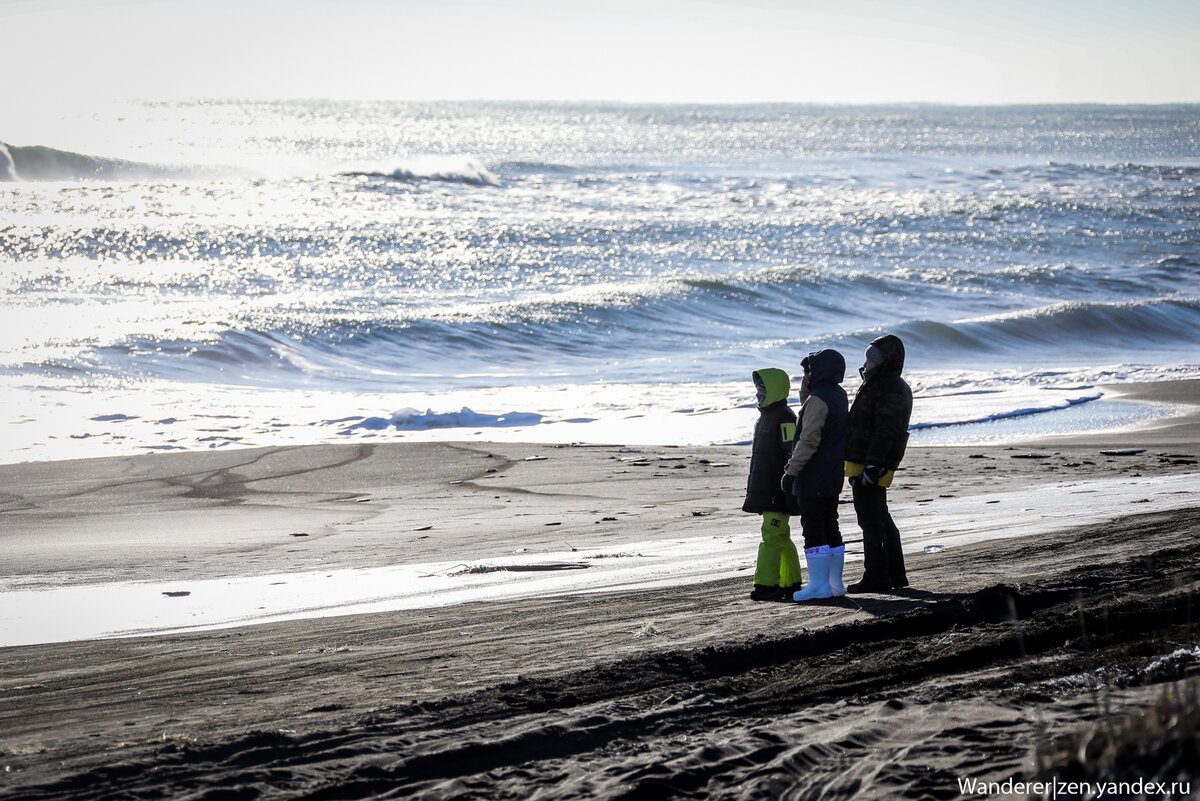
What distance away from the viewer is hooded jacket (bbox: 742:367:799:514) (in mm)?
6449

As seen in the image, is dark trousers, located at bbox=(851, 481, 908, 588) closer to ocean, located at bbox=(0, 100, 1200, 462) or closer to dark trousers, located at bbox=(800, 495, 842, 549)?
dark trousers, located at bbox=(800, 495, 842, 549)

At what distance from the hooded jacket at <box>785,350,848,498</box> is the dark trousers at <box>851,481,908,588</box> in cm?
19

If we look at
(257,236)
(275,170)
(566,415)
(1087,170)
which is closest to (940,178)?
(1087,170)

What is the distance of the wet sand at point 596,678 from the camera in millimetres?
3611

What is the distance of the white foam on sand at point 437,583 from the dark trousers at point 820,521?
798 millimetres

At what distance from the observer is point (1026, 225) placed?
4131 cm

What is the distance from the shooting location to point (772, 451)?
647 cm

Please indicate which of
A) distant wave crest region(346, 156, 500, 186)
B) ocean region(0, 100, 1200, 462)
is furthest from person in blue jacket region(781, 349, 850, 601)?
distant wave crest region(346, 156, 500, 186)

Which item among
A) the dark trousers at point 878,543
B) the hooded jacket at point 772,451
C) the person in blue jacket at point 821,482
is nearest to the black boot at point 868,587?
the dark trousers at point 878,543

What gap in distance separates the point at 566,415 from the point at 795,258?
19548 millimetres

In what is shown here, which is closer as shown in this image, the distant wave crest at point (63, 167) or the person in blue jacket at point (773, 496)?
the person in blue jacket at point (773, 496)

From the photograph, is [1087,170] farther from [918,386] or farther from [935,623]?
[935,623]

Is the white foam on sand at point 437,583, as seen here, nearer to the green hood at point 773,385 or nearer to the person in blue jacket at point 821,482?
the person in blue jacket at point 821,482

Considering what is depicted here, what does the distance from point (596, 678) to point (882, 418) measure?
2557 millimetres
